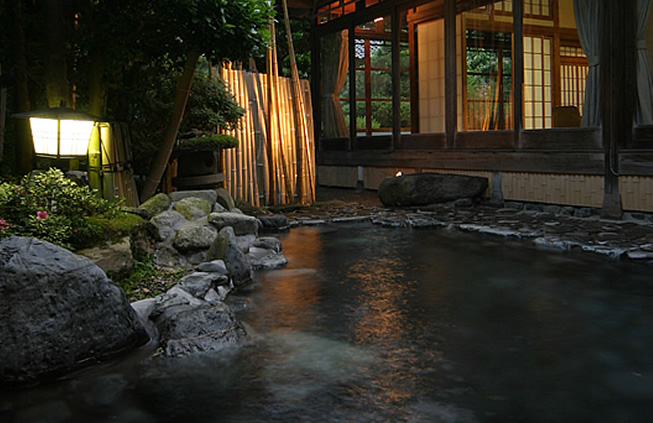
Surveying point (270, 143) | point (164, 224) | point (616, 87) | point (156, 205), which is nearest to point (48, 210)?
point (164, 224)

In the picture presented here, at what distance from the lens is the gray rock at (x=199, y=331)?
4.50 metres

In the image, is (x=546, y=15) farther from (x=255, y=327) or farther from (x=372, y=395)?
(x=372, y=395)

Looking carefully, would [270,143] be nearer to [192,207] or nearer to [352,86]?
[192,207]

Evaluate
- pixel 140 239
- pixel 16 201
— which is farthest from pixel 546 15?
pixel 16 201

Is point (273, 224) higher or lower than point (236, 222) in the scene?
lower

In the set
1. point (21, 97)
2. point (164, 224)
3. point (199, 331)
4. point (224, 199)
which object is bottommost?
point (199, 331)

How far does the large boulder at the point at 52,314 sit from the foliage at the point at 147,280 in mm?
1180

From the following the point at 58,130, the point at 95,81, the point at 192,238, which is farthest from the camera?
the point at 95,81

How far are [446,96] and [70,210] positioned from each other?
9328 millimetres

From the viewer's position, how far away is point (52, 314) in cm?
415

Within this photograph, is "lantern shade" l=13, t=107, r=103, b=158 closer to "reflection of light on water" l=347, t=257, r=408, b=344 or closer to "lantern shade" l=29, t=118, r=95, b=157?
"lantern shade" l=29, t=118, r=95, b=157

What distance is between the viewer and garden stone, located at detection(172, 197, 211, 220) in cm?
793

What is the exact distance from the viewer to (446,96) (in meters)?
13.4

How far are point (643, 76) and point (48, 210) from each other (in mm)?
8374
